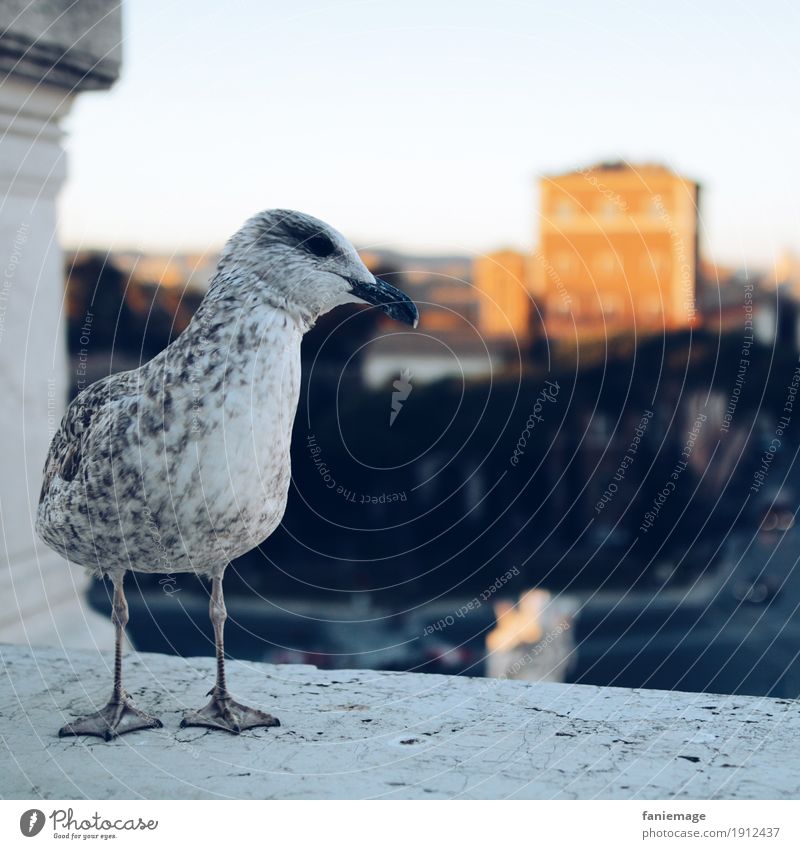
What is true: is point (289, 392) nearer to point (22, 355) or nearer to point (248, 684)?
point (248, 684)

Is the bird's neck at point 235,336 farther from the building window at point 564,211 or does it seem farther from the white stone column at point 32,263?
the building window at point 564,211

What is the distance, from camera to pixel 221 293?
8.16 ft

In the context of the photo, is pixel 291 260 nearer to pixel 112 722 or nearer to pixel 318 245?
pixel 318 245

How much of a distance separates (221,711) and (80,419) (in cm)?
79

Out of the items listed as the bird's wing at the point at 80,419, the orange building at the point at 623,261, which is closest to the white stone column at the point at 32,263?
the bird's wing at the point at 80,419

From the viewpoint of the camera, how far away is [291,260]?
2.47m

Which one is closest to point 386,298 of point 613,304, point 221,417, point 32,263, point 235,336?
point 235,336

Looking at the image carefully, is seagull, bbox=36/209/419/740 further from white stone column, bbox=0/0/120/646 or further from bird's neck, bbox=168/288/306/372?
white stone column, bbox=0/0/120/646

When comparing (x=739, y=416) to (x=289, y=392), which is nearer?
(x=289, y=392)

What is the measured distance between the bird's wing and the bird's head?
1.26 feet

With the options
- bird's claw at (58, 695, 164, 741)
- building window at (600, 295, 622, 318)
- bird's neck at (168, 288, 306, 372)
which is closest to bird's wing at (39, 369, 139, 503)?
bird's neck at (168, 288, 306, 372)

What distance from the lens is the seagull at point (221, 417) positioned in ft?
7.98

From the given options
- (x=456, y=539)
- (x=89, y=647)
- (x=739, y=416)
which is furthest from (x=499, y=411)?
(x=89, y=647)

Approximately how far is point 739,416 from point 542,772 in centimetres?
2152
